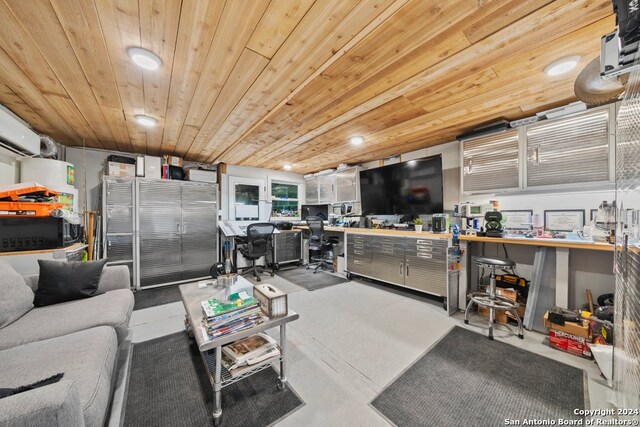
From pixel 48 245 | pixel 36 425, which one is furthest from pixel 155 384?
pixel 48 245

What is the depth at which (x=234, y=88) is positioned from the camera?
198 cm

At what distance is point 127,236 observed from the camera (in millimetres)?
3627

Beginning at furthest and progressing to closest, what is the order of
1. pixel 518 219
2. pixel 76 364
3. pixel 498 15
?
pixel 518 219
pixel 498 15
pixel 76 364

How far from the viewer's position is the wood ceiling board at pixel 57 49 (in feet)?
4.00

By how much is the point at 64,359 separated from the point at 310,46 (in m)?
2.21

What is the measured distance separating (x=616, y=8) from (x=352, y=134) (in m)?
2.37

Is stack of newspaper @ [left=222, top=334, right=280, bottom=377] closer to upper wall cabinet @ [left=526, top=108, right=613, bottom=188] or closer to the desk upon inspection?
the desk

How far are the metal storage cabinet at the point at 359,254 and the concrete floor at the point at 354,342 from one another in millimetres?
518

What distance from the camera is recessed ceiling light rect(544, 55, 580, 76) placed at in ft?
5.19

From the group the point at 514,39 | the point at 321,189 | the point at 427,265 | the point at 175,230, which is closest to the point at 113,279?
the point at 175,230

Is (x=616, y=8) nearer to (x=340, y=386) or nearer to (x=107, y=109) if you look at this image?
(x=340, y=386)

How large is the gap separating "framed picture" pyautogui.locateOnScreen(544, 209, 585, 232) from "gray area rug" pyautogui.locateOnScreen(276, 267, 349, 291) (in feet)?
9.26

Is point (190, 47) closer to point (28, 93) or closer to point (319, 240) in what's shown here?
point (28, 93)

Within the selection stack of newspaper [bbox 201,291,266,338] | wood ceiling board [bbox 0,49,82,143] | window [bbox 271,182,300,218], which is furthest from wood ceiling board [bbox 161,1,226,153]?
window [bbox 271,182,300,218]
